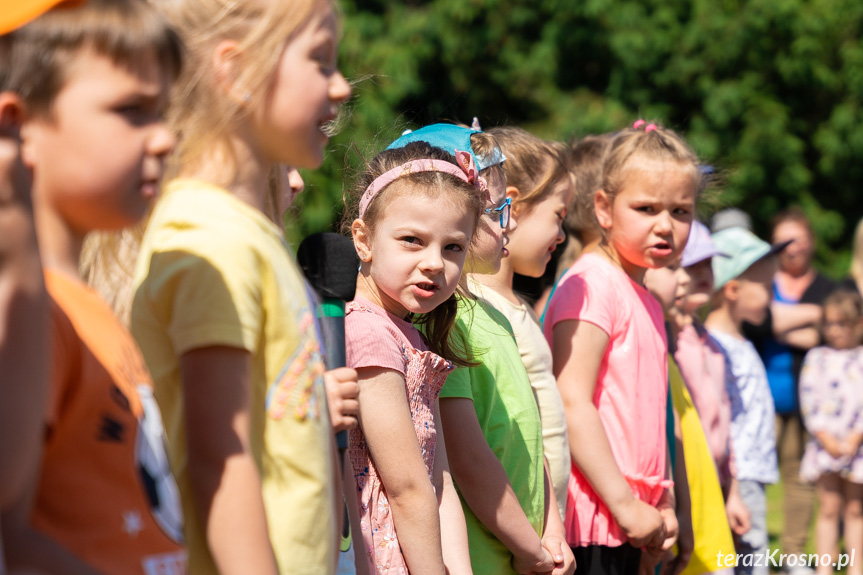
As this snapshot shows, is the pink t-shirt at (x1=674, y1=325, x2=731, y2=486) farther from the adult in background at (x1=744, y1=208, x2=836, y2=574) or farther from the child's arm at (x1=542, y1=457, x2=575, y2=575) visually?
the adult in background at (x1=744, y1=208, x2=836, y2=574)

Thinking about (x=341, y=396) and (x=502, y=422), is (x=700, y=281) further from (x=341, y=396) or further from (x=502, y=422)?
(x=341, y=396)

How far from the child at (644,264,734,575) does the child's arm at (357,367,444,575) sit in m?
1.84

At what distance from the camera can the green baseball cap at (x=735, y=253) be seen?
619cm

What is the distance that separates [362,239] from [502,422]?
77 centimetres

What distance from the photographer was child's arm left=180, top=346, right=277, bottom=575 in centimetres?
156

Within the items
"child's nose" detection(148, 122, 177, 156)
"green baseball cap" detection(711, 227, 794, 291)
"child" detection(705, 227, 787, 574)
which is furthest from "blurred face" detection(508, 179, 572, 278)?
"green baseball cap" detection(711, 227, 794, 291)

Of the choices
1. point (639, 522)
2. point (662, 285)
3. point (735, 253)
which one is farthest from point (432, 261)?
point (735, 253)

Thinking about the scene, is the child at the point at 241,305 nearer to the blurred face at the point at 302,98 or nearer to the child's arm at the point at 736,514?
the blurred face at the point at 302,98

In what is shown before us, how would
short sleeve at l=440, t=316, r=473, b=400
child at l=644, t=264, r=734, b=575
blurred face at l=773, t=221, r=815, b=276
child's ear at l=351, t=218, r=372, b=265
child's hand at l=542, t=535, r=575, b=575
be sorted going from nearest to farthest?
child's ear at l=351, t=218, r=372, b=265 → short sleeve at l=440, t=316, r=473, b=400 → child's hand at l=542, t=535, r=575, b=575 → child at l=644, t=264, r=734, b=575 → blurred face at l=773, t=221, r=815, b=276

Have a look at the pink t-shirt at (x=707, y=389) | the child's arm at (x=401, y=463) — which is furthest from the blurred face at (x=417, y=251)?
the pink t-shirt at (x=707, y=389)

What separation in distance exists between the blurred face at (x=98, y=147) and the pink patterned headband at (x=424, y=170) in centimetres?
136

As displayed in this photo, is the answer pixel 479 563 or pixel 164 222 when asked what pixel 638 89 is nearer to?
pixel 479 563

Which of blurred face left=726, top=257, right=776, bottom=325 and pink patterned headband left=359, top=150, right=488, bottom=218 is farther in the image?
blurred face left=726, top=257, right=776, bottom=325

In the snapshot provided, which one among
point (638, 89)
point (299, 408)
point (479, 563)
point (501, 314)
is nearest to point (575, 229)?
point (501, 314)
